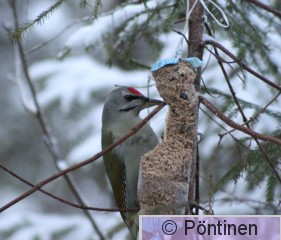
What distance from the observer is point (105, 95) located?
5.86 m

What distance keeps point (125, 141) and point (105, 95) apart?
8.90 feet

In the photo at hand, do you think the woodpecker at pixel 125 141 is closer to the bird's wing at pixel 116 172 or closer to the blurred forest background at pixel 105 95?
the bird's wing at pixel 116 172

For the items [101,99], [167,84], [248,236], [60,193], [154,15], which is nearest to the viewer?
[248,236]

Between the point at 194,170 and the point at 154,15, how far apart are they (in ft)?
3.85

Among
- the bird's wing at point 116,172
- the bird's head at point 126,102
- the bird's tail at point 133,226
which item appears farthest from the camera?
the bird's wing at point 116,172

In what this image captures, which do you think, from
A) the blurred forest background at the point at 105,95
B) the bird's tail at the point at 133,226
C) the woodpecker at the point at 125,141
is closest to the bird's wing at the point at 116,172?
the woodpecker at the point at 125,141

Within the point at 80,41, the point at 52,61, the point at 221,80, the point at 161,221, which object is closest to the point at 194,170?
the point at 161,221

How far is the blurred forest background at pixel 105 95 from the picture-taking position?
3051mm

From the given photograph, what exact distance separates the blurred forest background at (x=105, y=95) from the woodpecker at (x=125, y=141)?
0.15 metres

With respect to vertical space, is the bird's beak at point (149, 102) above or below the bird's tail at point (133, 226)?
above

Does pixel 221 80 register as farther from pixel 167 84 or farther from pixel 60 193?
pixel 60 193

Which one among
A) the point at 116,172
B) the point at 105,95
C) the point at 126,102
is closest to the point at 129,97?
the point at 126,102

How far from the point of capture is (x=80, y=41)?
157 inches

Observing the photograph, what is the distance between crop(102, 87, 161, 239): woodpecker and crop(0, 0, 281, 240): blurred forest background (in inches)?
6.0
